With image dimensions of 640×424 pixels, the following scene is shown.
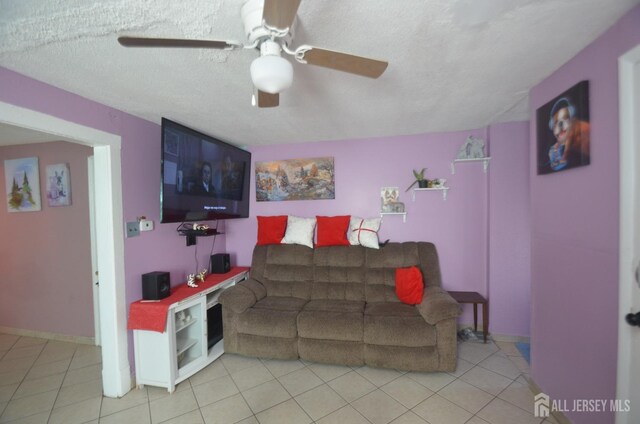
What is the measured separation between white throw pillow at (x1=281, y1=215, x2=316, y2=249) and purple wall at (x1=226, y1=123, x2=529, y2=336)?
0.63 feet

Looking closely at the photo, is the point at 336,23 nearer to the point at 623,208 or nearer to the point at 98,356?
the point at 623,208

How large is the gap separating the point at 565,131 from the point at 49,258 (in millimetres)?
4965

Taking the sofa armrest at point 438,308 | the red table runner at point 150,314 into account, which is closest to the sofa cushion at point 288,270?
the red table runner at point 150,314

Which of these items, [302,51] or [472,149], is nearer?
[302,51]

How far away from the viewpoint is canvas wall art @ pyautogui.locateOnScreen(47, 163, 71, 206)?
2756 mm

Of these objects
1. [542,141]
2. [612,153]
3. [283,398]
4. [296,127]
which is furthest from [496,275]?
[296,127]

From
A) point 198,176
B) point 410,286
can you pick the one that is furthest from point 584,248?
point 198,176

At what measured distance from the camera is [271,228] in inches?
124

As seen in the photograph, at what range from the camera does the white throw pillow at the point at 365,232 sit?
2.89 m

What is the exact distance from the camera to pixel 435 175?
9.77 ft

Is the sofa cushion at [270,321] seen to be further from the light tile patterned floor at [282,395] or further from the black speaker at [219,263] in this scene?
the black speaker at [219,263]

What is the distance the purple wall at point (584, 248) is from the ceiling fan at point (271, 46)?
4.05 ft

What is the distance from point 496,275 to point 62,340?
16.4ft

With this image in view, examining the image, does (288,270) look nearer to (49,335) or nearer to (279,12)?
(279,12)
